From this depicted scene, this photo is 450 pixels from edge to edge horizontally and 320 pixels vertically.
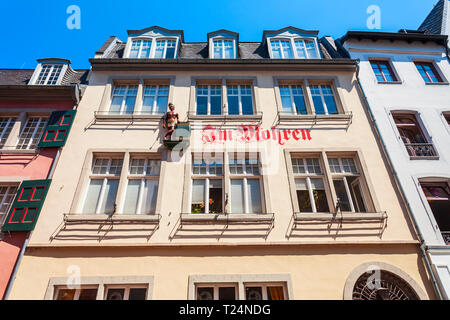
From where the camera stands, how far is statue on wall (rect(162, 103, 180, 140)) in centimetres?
819

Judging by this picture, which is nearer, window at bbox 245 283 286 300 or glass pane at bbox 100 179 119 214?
window at bbox 245 283 286 300

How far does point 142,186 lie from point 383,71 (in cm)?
1175

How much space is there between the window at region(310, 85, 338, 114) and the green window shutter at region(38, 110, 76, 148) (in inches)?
383

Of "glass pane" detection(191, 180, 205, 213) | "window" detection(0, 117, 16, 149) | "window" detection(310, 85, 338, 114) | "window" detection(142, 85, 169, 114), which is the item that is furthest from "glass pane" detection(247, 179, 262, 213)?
"window" detection(0, 117, 16, 149)

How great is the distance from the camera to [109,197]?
744 cm

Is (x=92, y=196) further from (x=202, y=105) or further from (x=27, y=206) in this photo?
(x=202, y=105)

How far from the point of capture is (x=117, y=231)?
6.66m

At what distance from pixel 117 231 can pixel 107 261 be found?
32.0 inches

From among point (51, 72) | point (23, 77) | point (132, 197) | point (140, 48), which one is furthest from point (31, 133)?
point (140, 48)

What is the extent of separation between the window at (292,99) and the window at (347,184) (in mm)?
2514

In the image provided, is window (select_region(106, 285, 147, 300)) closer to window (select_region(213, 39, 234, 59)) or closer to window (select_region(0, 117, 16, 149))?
window (select_region(0, 117, 16, 149))

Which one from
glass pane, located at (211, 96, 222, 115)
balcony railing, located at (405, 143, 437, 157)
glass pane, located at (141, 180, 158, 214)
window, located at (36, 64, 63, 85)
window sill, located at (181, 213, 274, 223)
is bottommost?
window sill, located at (181, 213, 274, 223)

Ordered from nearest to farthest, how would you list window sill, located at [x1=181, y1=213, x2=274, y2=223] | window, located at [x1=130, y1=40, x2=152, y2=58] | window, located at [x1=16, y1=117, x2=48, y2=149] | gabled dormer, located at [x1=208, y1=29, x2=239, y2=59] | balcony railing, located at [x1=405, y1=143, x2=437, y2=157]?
window sill, located at [x1=181, y1=213, x2=274, y2=223], balcony railing, located at [x1=405, y1=143, x2=437, y2=157], window, located at [x1=16, y1=117, x2=48, y2=149], window, located at [x1=130, y1=40, x2=152, y2=58], gabled dormer, located at [x1=208, y1=29, x2=239, y2=59]
